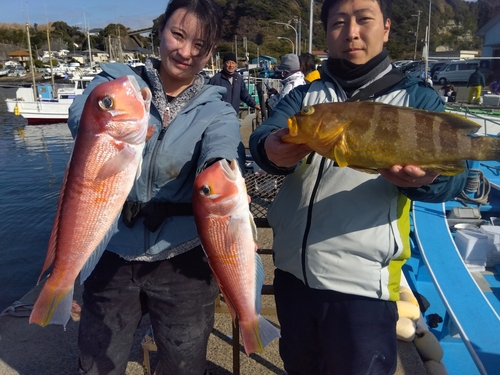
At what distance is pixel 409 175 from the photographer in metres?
1.73

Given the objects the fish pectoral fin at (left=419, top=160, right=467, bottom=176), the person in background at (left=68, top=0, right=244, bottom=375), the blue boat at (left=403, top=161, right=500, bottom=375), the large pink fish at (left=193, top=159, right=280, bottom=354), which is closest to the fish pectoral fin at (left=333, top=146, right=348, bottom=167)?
the fish pectoral fin at (left=419, top=160, right=467, bottom=176)

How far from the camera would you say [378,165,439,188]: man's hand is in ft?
5.60

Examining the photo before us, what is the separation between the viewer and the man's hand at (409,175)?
171 centimetres

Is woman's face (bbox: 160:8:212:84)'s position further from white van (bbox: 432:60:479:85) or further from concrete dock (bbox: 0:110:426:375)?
white van (bbox: 432:60:479:85)

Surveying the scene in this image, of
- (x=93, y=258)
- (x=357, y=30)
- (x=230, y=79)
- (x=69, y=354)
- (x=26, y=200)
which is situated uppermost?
(x=357, y=30)

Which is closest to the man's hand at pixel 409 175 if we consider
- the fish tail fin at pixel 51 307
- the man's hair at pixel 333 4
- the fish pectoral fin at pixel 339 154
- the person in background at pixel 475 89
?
the fish pectoral fin at pixel 339 154

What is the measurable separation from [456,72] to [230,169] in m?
38.4

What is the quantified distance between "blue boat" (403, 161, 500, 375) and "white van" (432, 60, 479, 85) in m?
30.4

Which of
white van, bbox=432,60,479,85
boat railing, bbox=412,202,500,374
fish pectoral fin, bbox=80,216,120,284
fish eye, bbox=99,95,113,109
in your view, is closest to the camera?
fish eye, bbox=99,95,113,109

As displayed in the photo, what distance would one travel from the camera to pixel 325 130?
1.73 m

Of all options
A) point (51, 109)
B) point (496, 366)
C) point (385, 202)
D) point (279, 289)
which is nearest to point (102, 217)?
point (279, 289)

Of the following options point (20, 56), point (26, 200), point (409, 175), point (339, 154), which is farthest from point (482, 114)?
point (20, 56)

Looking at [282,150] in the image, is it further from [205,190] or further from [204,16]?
[204,16]

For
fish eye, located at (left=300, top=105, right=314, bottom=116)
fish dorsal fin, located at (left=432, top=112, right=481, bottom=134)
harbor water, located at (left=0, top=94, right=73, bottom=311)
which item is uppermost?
fish eye, located at (left=300, top=105, right=314, bottom=116)
